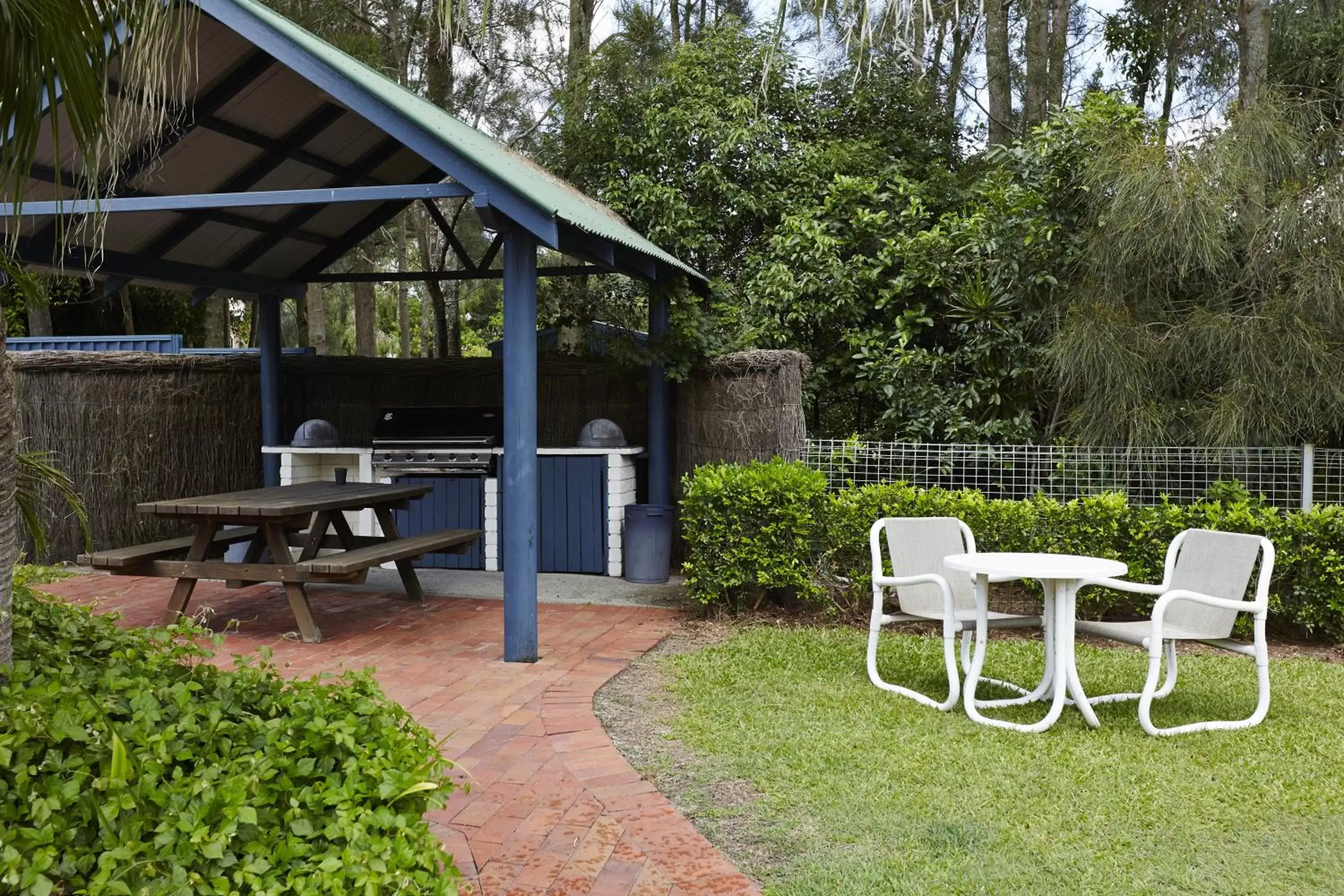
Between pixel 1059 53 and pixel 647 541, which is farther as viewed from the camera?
pixel 1059 53

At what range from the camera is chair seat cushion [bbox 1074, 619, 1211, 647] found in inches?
183

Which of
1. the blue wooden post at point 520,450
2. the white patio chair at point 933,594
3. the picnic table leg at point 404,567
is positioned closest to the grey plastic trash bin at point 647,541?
the picnic table leg at point 404,567

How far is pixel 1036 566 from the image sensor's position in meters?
4.70

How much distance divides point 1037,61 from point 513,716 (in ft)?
33.4

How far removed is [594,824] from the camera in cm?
346

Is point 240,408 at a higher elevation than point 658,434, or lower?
higher

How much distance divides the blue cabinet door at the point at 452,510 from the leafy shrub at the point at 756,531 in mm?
2650

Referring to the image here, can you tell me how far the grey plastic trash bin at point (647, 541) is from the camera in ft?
27.4

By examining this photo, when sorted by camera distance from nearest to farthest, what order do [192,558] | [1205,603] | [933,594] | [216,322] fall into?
[1205,603]
[933,594]
[192,558]
[216,322]

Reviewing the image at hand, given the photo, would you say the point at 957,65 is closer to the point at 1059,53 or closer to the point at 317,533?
the point at 1059,53

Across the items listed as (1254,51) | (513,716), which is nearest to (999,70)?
(1254,51)

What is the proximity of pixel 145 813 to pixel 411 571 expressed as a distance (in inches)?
210

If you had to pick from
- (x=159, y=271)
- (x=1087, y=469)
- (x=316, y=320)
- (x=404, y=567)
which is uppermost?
(x=316, y=320)

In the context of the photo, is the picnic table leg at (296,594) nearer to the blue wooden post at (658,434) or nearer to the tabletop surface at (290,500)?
the tabletop surface at (290,500)
